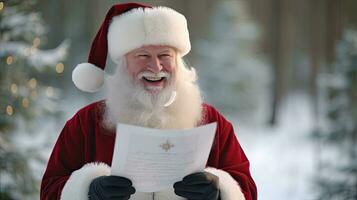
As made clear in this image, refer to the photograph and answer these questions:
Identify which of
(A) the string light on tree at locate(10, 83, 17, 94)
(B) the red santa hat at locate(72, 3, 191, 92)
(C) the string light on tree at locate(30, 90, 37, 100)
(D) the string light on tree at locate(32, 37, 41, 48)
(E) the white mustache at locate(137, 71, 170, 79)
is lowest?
(C) the string light on tree at locate(30, 90, 37, 100)

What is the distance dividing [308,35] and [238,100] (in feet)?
3.36

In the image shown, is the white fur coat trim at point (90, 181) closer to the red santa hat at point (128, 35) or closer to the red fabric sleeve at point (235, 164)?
the red fabric sleeve at point (235, 164)

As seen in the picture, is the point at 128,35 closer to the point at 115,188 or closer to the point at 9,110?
the point at 115,188

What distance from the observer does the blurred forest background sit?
4.52 meters

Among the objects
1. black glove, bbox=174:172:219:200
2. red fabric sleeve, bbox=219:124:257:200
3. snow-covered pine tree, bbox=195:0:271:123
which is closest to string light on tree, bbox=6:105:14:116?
red fabric sleeve, bbox=219:124:257:200

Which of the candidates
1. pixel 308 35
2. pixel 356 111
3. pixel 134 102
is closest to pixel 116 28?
pixel 134 102

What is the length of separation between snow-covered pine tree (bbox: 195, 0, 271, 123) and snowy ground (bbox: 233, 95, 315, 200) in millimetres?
225

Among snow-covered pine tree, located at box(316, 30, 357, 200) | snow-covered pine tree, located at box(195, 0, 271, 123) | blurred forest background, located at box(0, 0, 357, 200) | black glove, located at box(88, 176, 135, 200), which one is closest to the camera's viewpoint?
black glove, located at box(88, 176, 135, 200)

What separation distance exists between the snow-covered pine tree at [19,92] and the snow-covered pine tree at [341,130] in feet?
7.52

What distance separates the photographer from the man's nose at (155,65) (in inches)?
62.6

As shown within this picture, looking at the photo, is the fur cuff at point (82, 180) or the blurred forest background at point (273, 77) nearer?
the fur cuff at point (82, 180)

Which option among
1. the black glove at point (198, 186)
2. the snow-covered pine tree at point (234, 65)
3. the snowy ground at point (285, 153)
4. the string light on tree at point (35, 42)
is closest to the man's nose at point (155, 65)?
the black glove at point (198, 186)

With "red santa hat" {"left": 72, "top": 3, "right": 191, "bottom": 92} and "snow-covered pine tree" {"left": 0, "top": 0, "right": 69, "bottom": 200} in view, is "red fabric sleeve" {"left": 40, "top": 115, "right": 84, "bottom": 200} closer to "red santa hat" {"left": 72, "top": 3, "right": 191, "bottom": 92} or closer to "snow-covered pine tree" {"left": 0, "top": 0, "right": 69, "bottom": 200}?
"red santa hat" {"left": 72, "top": 3, "right": 191, "bottom": 92}

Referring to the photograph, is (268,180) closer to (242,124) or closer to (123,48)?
(242,124)
